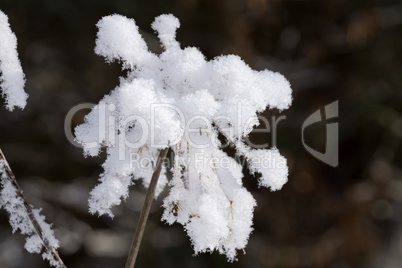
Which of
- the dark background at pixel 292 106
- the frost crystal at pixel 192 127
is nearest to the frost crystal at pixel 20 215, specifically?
the frost crystal at pixel 192 127

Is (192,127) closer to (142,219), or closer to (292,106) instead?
(142,219)

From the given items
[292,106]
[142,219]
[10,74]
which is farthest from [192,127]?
[292,106]

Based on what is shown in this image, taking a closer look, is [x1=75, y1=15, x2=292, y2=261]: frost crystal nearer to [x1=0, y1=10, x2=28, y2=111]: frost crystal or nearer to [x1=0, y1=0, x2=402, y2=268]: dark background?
[x1=0, y1=10, x2=28, y2=111]: frost crystal

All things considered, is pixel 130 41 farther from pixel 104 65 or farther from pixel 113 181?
pixel 104 65

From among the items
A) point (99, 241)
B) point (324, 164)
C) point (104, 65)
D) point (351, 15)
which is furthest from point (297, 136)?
point (99, 241)

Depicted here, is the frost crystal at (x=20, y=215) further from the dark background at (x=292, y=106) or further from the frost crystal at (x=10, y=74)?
the dark background at (x=292, y=106)

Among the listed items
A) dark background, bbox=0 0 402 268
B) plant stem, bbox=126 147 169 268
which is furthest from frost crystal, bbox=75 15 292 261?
dark background, bbox=0 0 402 268
